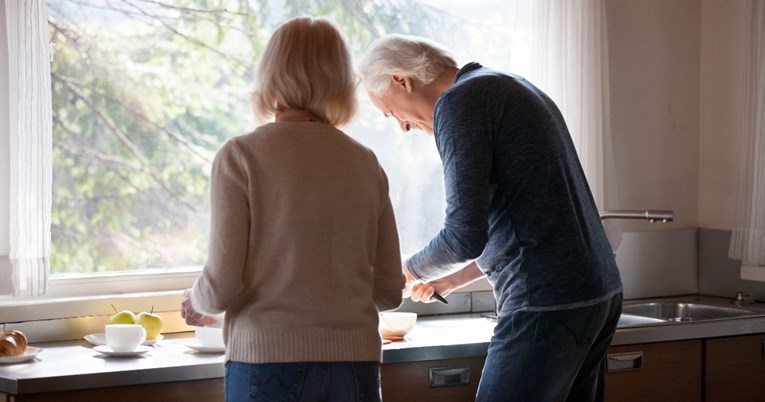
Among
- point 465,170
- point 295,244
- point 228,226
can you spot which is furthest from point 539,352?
point 228,226

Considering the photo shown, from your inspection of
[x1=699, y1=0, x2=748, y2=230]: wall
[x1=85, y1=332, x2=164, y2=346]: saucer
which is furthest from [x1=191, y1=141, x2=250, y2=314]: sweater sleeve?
[x1=699, y1=0, x2=748, y2=230]: wall

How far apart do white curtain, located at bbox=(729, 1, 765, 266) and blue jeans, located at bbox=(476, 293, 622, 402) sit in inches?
51.2

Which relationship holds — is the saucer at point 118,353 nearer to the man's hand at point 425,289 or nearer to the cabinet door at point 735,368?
the man's hand at point 425,289

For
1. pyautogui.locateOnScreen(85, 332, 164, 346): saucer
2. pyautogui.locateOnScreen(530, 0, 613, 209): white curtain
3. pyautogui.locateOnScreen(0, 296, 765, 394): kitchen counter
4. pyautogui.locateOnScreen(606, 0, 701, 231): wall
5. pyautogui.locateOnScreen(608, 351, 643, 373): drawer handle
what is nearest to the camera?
pyautogui.locateOnScreen(0, 296, 765, 394): kitchen counter

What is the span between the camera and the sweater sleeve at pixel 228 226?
1.76m

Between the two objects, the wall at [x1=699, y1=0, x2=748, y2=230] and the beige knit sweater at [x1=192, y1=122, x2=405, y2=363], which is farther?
the wall at [x1=699, y1=0, x2=748, y2=230]

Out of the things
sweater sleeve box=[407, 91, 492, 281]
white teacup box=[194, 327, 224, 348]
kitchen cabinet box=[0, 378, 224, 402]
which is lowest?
kitchen cabinet box=[0, 378, 224, 402]

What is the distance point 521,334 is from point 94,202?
4.19 ft

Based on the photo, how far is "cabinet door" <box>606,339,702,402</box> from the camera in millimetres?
2752

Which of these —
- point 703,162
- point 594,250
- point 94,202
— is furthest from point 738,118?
point 94,202

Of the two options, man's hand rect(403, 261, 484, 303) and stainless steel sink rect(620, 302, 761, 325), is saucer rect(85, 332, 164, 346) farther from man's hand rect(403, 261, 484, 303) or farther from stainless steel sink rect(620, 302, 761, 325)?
stainless steel sink rect(620, 302, 761, 325)

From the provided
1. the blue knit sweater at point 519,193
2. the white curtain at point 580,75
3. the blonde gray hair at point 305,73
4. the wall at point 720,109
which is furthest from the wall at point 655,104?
the blonde gray hair at point 305,73

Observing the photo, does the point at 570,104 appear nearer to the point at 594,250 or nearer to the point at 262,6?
the point at 262,6

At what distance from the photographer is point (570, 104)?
3.22 m
